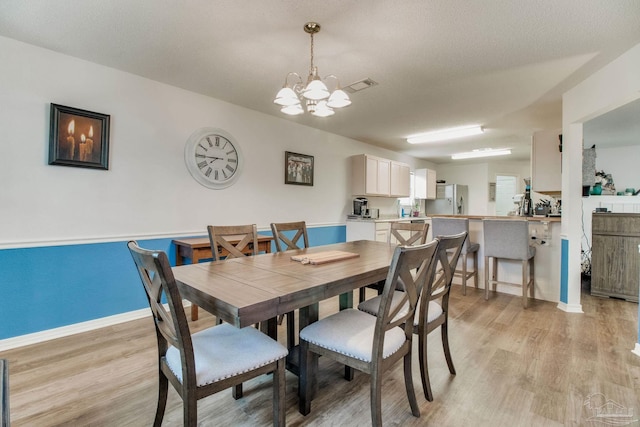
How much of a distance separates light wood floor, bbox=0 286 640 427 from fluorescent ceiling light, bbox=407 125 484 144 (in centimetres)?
298

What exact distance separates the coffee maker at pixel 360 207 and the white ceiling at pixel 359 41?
226 centimetres

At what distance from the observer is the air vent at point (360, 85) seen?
2.85 meters

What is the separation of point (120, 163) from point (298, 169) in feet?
7.39

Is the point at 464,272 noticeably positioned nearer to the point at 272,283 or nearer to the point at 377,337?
the point at 377,337

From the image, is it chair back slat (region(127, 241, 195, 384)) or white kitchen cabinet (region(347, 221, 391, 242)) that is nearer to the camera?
chair back slat (region(127, 241, 195, 384))

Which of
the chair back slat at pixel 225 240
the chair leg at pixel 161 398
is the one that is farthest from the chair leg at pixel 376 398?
the chair back slat at pixel 225 240

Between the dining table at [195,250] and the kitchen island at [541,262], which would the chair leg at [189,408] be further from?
the kitchen island at [541,262]

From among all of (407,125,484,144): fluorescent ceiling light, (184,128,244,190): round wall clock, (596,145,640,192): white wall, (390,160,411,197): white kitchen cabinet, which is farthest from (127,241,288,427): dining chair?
(596,145,640,192): white wall

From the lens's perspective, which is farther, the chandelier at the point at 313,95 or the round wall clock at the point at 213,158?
the round wall clock at the point at 213,158

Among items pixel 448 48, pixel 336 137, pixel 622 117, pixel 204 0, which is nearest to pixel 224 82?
pixel 204 0

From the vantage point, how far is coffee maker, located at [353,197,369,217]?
529 centimetres

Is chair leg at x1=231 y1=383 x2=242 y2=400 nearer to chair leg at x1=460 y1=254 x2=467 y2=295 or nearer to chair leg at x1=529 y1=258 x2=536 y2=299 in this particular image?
chair leg at x1=460 y1=254 x2=467 y2=295

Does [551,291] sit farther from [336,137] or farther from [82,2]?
[82,2]

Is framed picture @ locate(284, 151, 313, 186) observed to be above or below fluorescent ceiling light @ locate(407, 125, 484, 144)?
below
